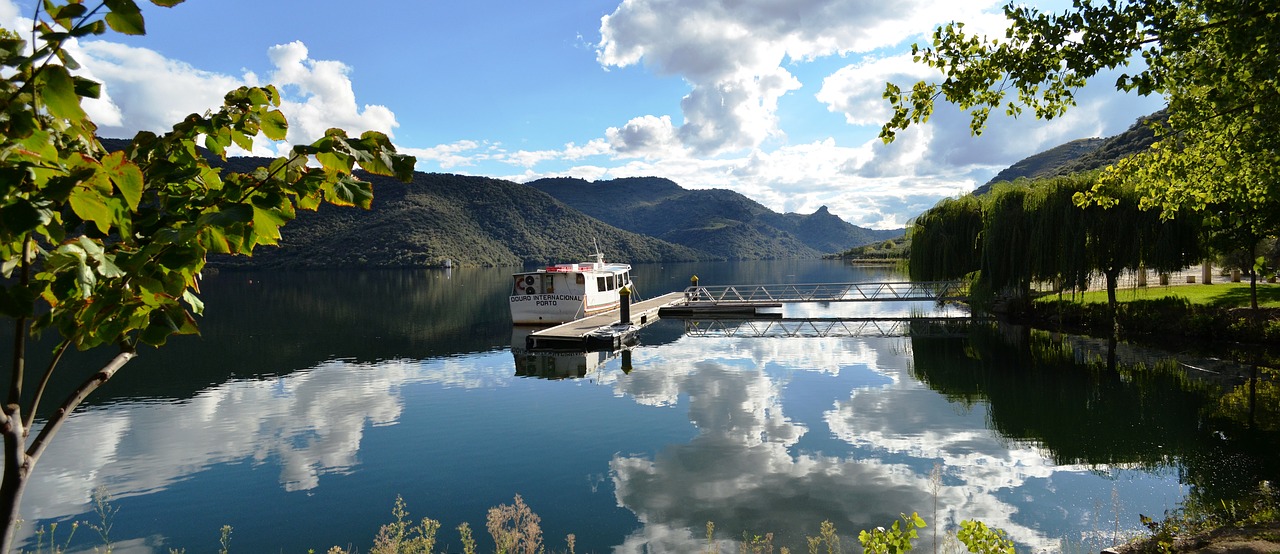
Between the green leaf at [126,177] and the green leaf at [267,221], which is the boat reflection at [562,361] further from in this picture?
the green leaf at [126,177]

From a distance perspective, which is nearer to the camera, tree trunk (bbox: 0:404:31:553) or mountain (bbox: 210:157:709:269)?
tree trunk (bbox: 0:404:31:553)

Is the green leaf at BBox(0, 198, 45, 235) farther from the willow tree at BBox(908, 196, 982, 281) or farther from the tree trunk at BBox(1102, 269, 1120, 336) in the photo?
the willow tree at BBox(908, 196, 982, 281)

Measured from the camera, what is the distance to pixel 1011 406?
55.7ft

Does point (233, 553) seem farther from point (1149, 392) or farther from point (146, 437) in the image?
point (1149, 392)

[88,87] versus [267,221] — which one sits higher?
[88,87]

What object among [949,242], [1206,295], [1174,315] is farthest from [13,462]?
[949,242]

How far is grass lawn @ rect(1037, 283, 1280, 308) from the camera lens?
24547 millimetres

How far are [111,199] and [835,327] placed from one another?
34.9m

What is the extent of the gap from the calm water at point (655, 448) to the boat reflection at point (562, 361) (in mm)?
249

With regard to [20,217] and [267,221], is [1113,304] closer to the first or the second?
[267,221]

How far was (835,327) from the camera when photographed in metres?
34.7

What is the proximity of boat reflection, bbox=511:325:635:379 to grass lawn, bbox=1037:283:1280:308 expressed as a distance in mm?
22279

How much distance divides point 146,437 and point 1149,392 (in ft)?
83.9

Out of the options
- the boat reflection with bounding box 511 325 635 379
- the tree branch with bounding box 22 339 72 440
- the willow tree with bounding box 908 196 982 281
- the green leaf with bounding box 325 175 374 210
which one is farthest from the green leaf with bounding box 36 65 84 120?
the willow tree with bounding box 908 196 982 281
